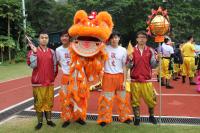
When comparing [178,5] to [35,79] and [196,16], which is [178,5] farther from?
[35,79]

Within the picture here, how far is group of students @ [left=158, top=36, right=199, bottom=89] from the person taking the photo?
12719 mm

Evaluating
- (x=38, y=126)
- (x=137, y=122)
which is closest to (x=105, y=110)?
(x=137, y=122)

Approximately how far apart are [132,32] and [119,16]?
6.87 feet

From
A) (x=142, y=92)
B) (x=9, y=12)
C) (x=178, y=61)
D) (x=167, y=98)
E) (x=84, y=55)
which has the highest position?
(x=9, y=12)

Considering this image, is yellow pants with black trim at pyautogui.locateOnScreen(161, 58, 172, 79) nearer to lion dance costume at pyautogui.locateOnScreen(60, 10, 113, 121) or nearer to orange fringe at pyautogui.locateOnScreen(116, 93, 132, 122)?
orange fringe at pyautogui.locateOnScreen(116, 93, 132, 122)

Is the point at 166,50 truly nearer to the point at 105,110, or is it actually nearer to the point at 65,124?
the point at 105,110

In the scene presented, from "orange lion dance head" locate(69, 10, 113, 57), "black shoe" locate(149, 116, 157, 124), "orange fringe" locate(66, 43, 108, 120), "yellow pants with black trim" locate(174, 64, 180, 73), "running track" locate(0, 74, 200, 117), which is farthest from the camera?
"yellow pants with black trim" locate(174, 64, 180, 73)

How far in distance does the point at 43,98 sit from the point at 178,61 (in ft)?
28.4

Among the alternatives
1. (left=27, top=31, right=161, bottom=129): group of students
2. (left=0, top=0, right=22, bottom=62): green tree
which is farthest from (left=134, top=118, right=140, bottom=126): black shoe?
(left=0, top=0, right=22, bottom=62): green tree

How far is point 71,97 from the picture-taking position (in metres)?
7.58

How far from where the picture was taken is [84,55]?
7258mm

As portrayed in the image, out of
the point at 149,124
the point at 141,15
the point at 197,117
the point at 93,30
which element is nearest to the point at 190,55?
the point at 197,117

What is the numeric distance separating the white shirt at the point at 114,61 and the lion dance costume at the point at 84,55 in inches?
7.3

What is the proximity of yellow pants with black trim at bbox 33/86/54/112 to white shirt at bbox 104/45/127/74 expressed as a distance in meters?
1.23
